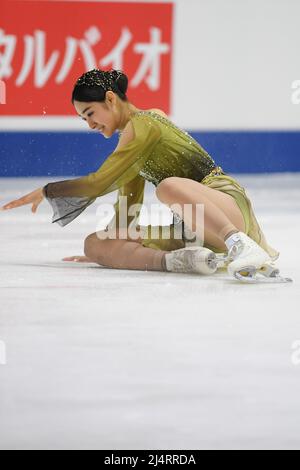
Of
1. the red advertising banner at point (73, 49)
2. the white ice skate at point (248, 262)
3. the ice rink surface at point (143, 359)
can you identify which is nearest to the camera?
the ice rink surface at point (143, 359)

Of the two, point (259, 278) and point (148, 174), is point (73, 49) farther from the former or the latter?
point (259, 278)

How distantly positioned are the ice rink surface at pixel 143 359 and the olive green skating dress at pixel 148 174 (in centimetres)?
18

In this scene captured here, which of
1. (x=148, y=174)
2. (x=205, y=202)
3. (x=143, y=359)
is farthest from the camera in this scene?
(x=148, y=174)

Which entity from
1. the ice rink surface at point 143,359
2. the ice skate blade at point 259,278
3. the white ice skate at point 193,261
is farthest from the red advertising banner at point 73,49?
the ice skate blade at point 259,278

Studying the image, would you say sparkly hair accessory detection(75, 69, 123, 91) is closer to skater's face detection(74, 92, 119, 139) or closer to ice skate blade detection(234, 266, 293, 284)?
skater's face detection(74, 92, 119, 139)

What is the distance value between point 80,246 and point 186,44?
2.52m

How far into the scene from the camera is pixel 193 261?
127 inches

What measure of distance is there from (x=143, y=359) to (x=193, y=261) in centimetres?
99

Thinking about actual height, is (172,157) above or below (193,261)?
above

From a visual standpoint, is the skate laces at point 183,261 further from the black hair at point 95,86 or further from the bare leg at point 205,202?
the black hair at point 95,86

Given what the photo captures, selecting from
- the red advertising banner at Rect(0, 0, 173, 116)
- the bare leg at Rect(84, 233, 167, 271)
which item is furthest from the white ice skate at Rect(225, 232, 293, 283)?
the red advertising banner at Rect(0, 0, 173, 116)

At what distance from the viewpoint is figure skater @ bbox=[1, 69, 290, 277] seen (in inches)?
125

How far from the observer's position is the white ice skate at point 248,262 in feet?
10.0

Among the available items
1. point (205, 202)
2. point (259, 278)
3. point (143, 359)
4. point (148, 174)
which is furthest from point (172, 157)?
point (143, 359)
